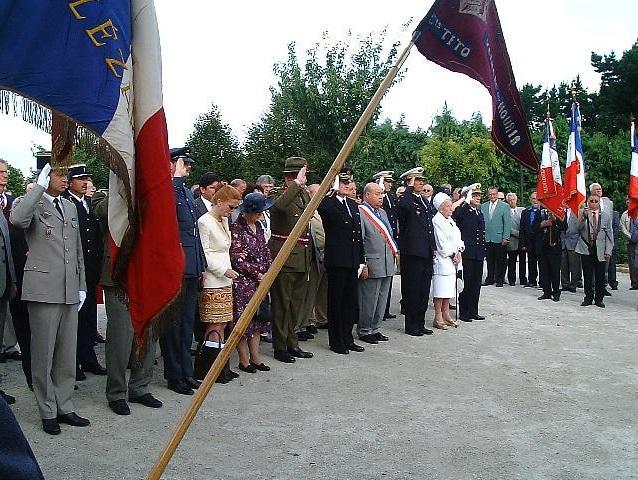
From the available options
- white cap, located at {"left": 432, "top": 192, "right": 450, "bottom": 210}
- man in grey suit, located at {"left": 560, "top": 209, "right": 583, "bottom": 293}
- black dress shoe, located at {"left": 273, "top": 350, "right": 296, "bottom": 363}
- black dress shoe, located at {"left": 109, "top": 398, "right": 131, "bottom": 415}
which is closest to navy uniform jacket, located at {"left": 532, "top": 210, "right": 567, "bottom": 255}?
man in grey suit, located at {"left": 560, "top": 209, "right": 583, "bottom": 293}

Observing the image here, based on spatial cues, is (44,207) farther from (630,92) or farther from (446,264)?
(630,92)

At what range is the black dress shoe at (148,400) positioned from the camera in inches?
221

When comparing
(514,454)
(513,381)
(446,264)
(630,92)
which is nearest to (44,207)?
(514,454)

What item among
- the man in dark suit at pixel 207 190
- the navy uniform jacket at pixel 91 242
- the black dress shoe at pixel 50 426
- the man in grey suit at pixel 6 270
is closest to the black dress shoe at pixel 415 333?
the man in dark suit at pixel 207 190

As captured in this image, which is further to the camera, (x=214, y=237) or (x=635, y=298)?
(x=635, y=298)

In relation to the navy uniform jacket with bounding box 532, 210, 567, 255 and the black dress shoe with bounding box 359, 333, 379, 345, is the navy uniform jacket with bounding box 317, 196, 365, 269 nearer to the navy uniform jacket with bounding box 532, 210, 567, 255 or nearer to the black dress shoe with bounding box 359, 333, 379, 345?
the black dress shoe with bounding box 359, 333, 379, 345

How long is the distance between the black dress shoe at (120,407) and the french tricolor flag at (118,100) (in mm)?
2984

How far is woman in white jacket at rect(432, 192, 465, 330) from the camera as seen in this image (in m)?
9.66

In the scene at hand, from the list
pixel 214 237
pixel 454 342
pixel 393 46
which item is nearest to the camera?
Answer: pixel 214 237

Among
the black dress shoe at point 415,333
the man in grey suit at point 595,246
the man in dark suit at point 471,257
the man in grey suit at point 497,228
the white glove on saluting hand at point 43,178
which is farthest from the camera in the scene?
the man in grey suit at point 497,228

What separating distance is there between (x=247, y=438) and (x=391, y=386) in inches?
75.7

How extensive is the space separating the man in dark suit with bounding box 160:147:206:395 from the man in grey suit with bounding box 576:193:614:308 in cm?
799

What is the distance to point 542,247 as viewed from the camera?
1296 cm

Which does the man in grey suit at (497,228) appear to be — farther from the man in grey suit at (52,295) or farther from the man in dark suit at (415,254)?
the man in grey suit at (52,295)
